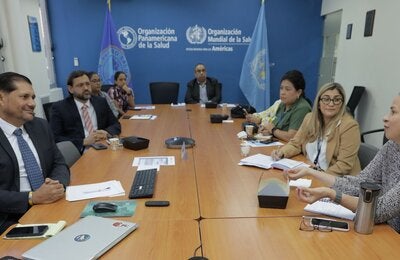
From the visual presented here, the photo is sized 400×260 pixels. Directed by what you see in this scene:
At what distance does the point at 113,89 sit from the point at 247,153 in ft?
9.25

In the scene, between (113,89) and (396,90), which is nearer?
(396,90)

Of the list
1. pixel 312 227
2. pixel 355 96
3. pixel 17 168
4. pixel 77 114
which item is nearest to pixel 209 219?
pixel 312 227

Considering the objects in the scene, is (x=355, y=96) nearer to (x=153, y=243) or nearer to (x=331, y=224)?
(x=331, y=224)

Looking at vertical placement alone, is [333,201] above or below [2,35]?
below

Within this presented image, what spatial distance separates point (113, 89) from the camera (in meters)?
4.57

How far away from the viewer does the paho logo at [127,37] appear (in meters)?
5.79

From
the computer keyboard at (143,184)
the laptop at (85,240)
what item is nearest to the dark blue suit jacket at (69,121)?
the computer keyboard at (143,184)

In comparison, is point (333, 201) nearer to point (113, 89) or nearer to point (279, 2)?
point (113, 89)

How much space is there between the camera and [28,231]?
133 cm

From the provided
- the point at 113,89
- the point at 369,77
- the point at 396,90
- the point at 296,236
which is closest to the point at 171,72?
the point at 113,89

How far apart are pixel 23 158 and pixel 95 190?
1.62 feet

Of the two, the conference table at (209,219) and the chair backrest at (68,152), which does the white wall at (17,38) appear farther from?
the conference table at (209,219)

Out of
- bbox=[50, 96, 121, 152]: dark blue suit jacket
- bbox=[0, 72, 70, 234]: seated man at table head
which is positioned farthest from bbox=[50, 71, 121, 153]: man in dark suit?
bbox=[0, 72, 70, 234]: seated man at table head

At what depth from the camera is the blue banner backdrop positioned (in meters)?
5.72
